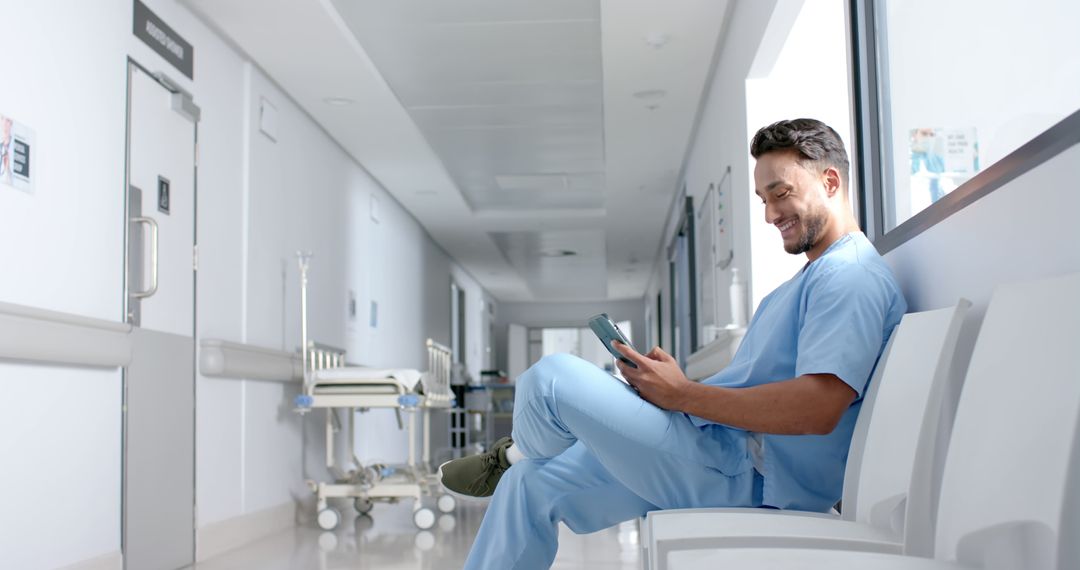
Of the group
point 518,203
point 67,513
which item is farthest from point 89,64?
point 518,203

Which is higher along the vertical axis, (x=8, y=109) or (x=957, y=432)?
(x=8, y=109)

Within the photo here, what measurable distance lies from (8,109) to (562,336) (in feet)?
63.7

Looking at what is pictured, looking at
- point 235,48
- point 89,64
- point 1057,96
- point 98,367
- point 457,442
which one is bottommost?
point 457,442

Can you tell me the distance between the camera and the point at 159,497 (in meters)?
4.27

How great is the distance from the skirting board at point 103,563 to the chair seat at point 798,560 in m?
2.89

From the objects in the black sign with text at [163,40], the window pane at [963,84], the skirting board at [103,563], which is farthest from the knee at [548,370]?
the black sign with text at [163,40]

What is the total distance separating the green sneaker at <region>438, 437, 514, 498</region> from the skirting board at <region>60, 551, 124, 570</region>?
70.8 inches

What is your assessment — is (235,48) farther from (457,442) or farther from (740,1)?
(457,442)

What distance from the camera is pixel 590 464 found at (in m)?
2.31

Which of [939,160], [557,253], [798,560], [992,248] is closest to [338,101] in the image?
[939,160]

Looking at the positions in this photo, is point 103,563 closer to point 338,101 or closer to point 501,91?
point 338,101

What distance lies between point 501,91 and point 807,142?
14.8ft

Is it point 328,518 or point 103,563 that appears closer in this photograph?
point 103,563

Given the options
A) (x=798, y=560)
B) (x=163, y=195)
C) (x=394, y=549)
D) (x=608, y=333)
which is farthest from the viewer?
(x=394, y=549)
